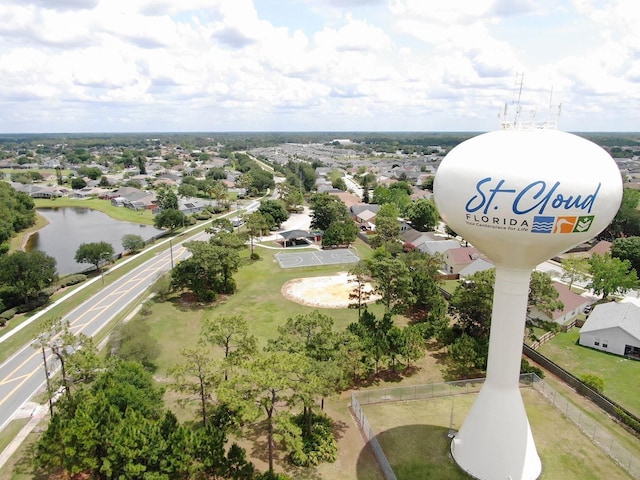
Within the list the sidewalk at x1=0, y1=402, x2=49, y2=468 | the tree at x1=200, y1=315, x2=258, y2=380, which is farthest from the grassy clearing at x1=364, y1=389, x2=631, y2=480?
the sidewalk at x1=0, y1=402, x2=49, y2=468

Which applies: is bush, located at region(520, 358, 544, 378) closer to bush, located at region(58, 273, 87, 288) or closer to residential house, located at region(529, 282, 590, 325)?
residential house, located at region(529, 282, 590, 325)

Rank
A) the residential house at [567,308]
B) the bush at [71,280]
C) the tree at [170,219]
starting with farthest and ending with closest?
the tree at [170,219]
the bush at [71,280]
the residential house at [567,308]

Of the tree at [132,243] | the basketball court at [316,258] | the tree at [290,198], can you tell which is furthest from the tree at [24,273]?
the tree at [290,198]

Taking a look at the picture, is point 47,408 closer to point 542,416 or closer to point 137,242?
point 542,416

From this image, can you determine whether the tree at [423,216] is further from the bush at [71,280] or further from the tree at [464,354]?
the bush at [71,280]

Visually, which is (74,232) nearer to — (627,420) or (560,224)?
(560,224)

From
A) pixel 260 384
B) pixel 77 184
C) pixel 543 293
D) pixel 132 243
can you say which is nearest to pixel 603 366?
pixel 543 293
